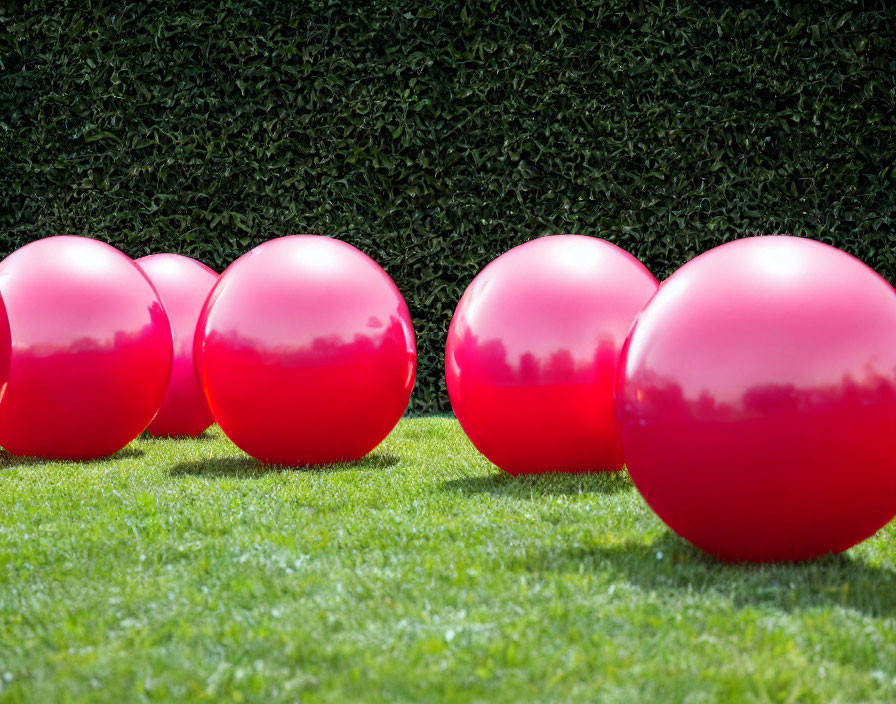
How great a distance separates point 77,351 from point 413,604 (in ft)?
13.5

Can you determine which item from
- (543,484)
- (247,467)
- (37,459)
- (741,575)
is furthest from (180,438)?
(741,575)

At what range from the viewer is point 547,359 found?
6023 millimetres

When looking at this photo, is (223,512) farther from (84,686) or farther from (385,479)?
(84,686)

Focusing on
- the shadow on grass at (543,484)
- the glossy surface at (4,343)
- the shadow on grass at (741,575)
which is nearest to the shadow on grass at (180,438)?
the glossy surface at (4,343)

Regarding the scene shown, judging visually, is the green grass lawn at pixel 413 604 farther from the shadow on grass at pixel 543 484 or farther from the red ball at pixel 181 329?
the red ball at pixel 181 329

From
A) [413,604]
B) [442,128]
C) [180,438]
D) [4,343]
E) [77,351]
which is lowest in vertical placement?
[180,438]

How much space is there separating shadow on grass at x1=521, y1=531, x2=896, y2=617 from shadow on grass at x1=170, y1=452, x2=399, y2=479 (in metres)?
2.63

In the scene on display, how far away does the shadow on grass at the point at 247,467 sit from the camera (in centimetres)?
663

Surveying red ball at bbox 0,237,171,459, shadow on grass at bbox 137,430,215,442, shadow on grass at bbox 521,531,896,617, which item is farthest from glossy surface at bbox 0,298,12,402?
shadow on grass at bbox 521,531,896,617

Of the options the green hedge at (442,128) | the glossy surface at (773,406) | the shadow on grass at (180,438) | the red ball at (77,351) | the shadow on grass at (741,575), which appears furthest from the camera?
A: the green hedge at (442,128)

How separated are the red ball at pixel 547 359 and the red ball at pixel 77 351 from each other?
7.78 ft

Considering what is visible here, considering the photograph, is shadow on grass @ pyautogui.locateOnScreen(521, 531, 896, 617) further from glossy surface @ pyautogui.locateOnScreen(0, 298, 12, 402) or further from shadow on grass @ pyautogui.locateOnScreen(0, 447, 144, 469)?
shadow on grass @ pyautogui.locateOnScreen(0, 447, 144, 469)

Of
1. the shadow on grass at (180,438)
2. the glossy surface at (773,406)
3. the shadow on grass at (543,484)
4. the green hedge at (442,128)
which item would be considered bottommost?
the shadow on grass at (180,438)

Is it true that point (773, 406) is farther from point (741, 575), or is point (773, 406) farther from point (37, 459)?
point (37, 459)
